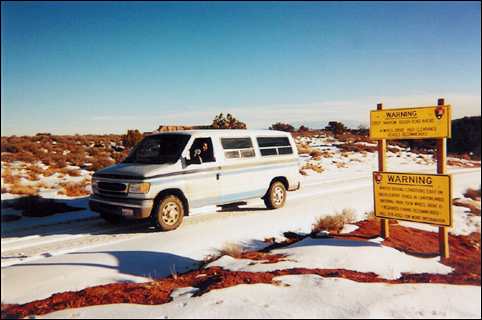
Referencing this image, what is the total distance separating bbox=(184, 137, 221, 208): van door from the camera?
9.89m

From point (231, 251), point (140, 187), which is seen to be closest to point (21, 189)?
point (140, 187)

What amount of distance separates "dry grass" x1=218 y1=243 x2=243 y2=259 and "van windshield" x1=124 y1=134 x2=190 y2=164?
2.73 metres

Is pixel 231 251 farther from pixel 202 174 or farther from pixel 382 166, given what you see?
pixel 382 166

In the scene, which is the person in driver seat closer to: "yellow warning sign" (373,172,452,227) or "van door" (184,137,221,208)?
"van door" (184,137,221,208)

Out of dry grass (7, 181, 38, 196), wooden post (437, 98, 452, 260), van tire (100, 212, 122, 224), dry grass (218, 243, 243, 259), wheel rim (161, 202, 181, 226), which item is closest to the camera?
wooden post (437, 98, 452, 260)

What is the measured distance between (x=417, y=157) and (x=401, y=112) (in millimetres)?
31252

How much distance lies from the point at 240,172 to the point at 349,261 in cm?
459

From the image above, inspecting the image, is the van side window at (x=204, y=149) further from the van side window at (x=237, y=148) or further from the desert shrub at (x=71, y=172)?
the desert shrub at (x=71, y=172)

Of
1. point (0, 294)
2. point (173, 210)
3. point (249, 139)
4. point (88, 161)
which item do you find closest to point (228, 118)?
point (88, 161)

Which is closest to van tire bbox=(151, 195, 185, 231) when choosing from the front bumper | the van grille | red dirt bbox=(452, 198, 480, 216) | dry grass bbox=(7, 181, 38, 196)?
the front bumper

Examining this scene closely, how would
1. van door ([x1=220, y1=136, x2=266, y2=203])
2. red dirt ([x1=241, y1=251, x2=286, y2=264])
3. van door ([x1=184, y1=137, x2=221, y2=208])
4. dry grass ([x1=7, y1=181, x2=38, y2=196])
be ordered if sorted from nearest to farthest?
red dirt ([x1=241, y1=251, x2=286, y2=264]) < van door ([x1=184, y1=137, x2=221, y2=208]) < van door ([x1=220, y1=136, x2=266, y2=203]) < dry grass ([x1=7, y1=181, x2=38, y2=196])

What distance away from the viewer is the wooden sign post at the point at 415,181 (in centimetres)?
741

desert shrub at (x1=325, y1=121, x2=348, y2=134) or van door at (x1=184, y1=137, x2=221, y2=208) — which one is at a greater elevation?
desert shrub at (x1=325, y1=121, x2=348, y2=134)

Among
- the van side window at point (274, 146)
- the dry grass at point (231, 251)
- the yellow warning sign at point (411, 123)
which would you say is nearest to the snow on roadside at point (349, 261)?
the dry grass at point (231, 251)
